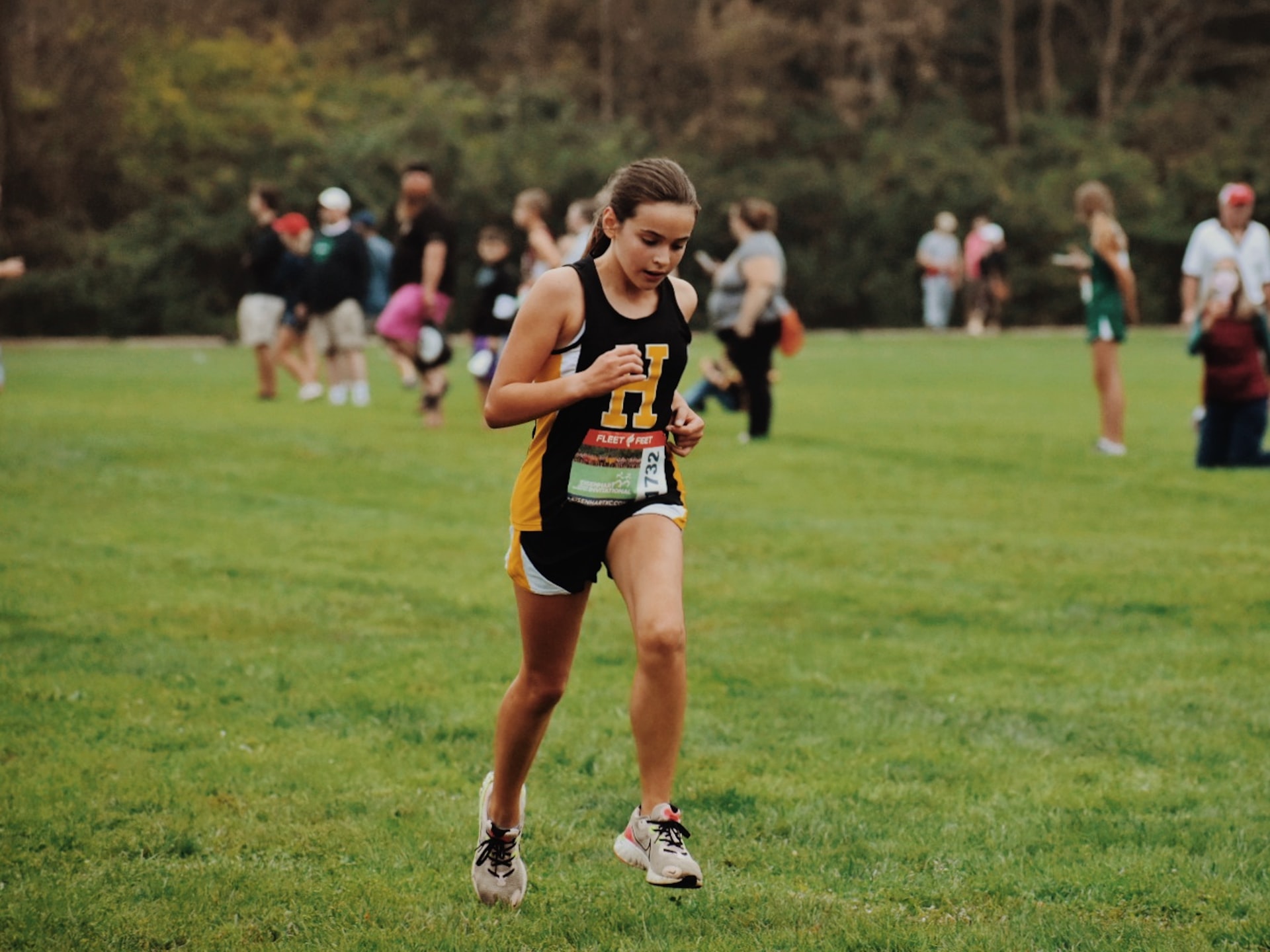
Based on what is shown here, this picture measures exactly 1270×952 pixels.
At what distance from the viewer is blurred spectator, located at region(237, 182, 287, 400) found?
727 inches

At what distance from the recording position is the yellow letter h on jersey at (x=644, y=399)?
4375 millimetres

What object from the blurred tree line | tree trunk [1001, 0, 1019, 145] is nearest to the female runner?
the blurred tree line

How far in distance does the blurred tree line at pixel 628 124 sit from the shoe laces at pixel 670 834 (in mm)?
33263

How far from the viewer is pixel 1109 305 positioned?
13852 millimetres

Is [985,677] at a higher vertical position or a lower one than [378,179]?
lower

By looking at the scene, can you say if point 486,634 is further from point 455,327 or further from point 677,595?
point 455,327

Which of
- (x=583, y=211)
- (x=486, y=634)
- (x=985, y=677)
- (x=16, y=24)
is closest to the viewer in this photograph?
(x=985, y=677)

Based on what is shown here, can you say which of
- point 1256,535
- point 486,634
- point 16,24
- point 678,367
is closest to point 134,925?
point 678,367

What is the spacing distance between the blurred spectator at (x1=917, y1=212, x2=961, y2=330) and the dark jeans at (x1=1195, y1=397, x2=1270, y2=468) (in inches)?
863

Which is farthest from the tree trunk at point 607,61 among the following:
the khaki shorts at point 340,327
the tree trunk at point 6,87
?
the khaki shorts at point 340,327

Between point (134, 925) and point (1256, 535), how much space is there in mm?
8031

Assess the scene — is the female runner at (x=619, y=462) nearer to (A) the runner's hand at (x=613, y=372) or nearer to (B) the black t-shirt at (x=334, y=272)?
(A) the runner's hand at (x=613, y=372)

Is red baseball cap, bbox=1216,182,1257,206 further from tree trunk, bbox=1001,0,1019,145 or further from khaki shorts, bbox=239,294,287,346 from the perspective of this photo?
tree trunk, bbox=1001,0,1019,145

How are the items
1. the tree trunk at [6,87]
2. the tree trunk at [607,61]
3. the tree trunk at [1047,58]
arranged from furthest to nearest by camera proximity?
the tree trunk at [607,61]
the tree trunk at [1047,58]
the tree trunk at [6,87]
